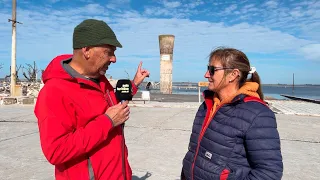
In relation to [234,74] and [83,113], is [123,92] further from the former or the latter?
[234,74]

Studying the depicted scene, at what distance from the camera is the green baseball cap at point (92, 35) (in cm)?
193

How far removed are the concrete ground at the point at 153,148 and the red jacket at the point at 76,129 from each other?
8.02 feet

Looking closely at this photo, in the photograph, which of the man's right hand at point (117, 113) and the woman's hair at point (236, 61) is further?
the woman's hair at point (236, 61)

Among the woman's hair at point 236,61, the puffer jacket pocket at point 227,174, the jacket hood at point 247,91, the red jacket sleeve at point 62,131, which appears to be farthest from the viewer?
the woman's hair at point 236,61

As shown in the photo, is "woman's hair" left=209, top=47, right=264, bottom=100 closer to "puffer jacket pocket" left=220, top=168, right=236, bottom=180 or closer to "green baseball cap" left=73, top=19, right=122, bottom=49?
"puffer jacket pocket" left=220, top=168, right=236, bottom=180

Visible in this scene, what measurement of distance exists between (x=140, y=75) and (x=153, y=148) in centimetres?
359

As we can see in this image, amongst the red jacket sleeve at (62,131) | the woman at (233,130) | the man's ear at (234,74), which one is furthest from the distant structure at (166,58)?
the red jacket sleeve at (62,131)

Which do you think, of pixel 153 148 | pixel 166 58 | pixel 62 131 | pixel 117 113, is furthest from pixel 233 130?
pixel 166 58

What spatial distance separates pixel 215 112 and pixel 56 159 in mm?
1202

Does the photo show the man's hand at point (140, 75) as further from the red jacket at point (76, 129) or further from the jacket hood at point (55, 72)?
the jacket hood at point (55, 72)

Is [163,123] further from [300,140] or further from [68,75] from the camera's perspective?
[68,75]

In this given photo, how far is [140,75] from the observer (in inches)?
111

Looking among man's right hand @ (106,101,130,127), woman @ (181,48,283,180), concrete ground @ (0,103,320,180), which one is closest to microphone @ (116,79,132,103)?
man's right hand @ (106,101,130,127)

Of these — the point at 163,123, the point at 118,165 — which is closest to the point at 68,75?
the point at 118,165
